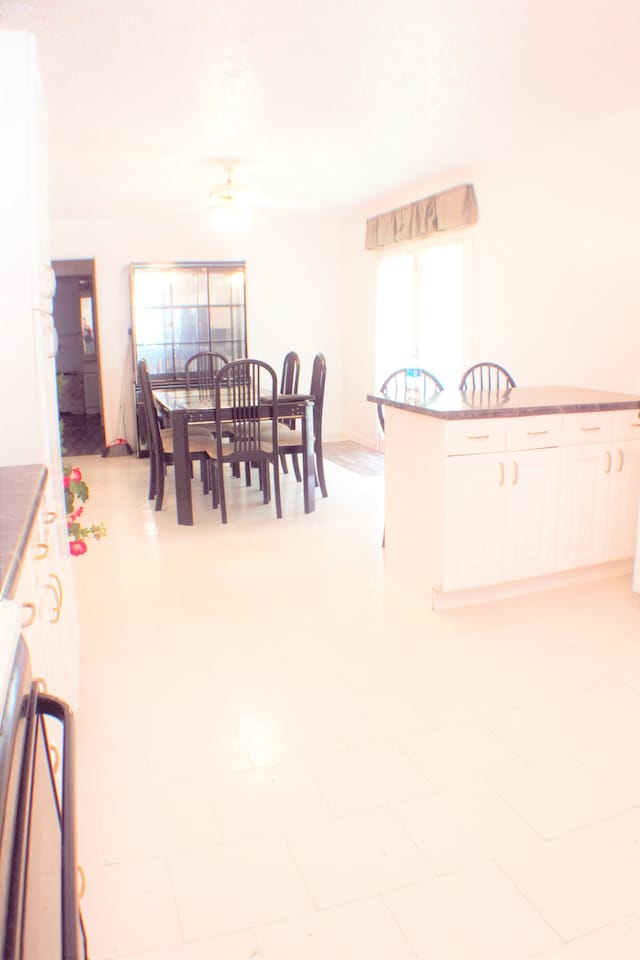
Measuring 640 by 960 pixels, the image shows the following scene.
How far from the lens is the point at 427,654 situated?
8.73ft

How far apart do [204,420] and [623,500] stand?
2.41m

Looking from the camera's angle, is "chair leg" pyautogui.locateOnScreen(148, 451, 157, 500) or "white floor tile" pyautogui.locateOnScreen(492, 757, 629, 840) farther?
"chair leg" pyautogui.locateOnScreen(148, 451, 157, 500)

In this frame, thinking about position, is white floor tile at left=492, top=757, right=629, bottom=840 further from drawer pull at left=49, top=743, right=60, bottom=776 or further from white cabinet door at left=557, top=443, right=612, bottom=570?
white cabinet door at left=557, top=443, right=612, bottom=570

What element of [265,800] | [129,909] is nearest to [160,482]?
[265,800]

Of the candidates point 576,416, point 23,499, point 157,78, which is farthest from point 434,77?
point 23,499

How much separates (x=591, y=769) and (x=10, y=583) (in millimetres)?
1603

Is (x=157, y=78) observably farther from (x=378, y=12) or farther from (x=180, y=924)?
(x=180, y=924)

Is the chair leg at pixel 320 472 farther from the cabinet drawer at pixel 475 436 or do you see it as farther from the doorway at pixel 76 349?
the doorway at pixel 76 349

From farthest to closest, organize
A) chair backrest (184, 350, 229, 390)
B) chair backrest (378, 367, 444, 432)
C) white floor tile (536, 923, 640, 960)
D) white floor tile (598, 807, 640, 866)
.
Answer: chair backrest (184, 350, 229, 390), chair backrest (378, 367, 444, 432), white floor tile (598, 807, 640, 866), white floor tile (536, 923, 640, 960)

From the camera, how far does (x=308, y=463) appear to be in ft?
15.3

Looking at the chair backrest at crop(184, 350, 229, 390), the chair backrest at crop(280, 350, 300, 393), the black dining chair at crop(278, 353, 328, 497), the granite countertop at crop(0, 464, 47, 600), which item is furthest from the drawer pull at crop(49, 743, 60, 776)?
the chair backrest at crop(184, 350, 229, 390)

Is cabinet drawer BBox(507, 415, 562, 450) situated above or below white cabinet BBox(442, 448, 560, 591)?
above

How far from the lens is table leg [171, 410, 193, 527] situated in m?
4.39

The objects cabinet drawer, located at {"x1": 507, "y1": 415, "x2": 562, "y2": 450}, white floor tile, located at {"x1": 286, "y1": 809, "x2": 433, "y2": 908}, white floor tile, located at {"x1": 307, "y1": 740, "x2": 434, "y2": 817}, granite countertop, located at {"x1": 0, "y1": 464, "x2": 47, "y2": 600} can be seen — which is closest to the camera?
granite countertop, located at {"x1": 0, "y1": 464, "x2": 47, "y2": 600}
